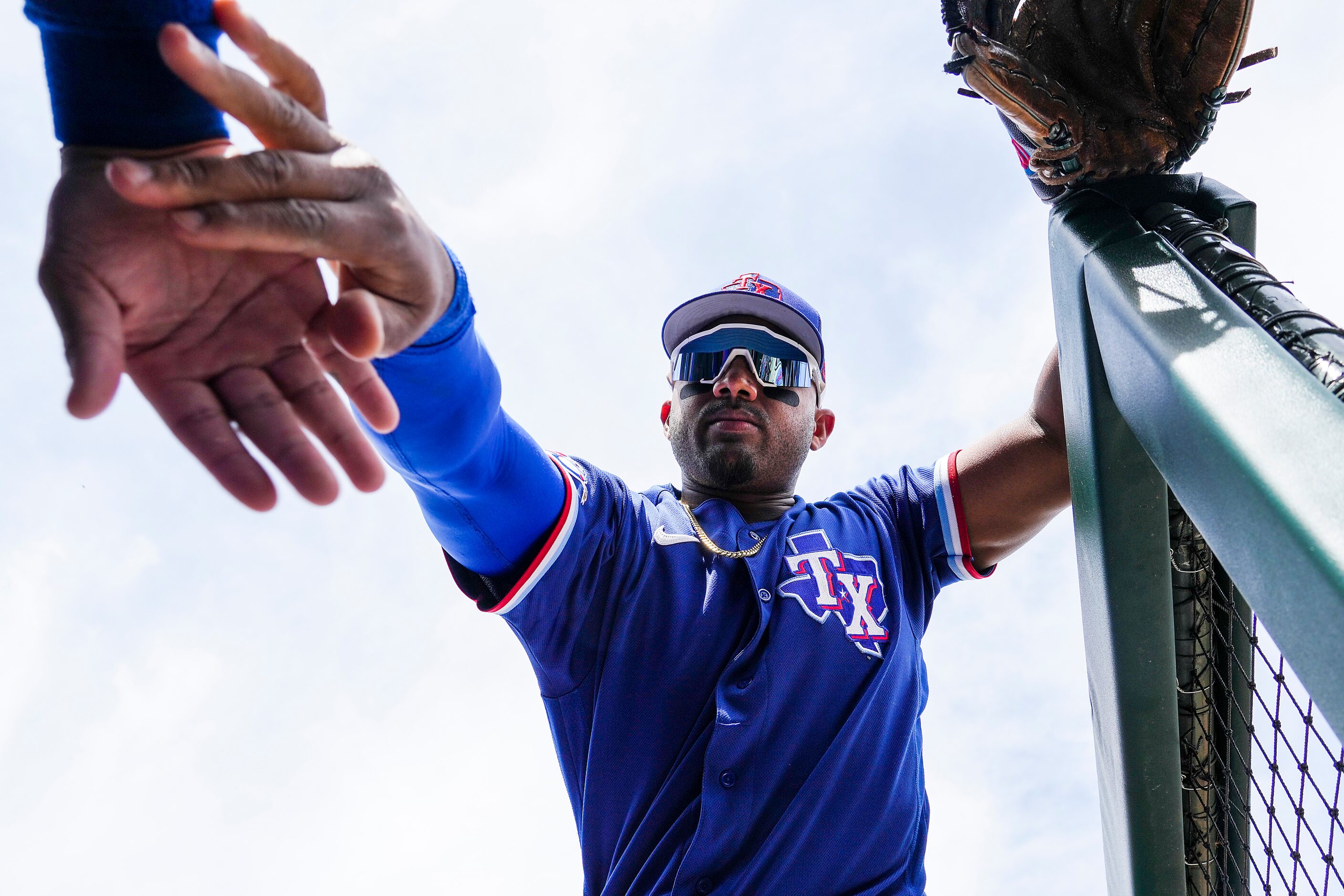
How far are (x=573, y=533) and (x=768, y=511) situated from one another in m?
0.75

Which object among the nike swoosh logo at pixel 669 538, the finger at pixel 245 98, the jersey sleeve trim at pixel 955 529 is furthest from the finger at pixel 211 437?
the jersey sleeve trim at pixel 955 529

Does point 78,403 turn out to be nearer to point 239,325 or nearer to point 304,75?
point 239,325

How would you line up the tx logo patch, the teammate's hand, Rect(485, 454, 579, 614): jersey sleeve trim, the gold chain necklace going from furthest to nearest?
the gold chain necklace < the tx logo patch < Rect(485, 454, 579, 614): jersey sleeve trim < the teammate's hand

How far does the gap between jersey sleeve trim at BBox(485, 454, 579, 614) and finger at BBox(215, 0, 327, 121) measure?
1276mm

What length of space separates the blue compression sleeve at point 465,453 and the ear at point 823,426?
1240mm

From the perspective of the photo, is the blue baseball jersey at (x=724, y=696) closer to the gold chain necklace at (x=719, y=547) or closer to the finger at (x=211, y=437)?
the gold chain necklace at (x=719, y=547)

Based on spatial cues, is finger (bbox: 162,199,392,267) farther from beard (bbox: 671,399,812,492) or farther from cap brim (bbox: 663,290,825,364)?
cap brim (bbox: 663,290,825,364)

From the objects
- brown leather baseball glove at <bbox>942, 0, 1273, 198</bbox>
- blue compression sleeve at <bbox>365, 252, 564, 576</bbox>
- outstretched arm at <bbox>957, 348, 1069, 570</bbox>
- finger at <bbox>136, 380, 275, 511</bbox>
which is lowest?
finger at <bbox>136, 380, 275, 511</bbox>

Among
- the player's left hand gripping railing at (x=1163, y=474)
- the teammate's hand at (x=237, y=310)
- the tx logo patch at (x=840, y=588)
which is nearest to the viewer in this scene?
the player's left hand gripping railing at (x=1163, y=474)

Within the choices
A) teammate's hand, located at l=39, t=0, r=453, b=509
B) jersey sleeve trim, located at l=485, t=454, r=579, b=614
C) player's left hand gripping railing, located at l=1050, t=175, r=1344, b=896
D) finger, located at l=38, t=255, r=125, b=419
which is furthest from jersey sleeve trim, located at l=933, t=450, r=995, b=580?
finger, located at l=38, t=255, r=125, b=419

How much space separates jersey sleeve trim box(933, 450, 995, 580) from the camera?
8.75 feet

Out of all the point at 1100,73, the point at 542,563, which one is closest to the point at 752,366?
the point at 542,563

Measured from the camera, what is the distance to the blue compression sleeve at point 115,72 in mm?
1130

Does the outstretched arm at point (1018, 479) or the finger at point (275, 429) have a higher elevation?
the outstretched arm at point (1018, 479)
